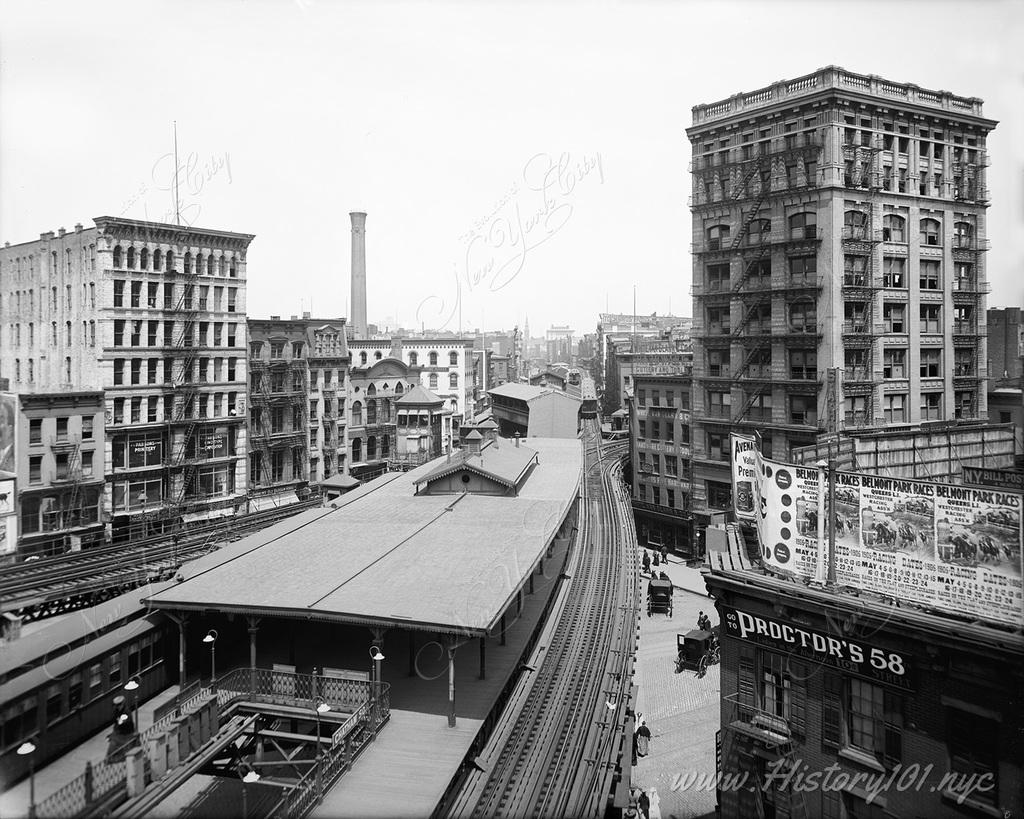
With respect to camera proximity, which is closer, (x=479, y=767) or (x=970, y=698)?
(x=970, y=698)

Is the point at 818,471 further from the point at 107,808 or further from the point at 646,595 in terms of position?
the point at 646,595

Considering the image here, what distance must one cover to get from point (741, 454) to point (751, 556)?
3504mm

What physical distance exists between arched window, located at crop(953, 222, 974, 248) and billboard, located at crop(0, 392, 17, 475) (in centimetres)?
5910

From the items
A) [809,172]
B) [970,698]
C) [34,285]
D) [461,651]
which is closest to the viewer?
[970,698]

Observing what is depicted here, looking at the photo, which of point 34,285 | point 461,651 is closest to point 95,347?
point 34,285

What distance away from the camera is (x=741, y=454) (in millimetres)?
21297

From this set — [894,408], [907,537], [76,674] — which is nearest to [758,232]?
[894,408]

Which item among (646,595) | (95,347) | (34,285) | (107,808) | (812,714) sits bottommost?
(646,595)

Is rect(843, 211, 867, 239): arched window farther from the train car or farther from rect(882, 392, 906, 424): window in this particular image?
the train car

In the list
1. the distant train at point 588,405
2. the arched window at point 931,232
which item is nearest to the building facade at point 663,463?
the arched window at point 931,232

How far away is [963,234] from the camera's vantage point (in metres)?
50.6

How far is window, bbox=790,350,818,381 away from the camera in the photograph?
47219 mm

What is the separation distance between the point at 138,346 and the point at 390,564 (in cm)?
3286
